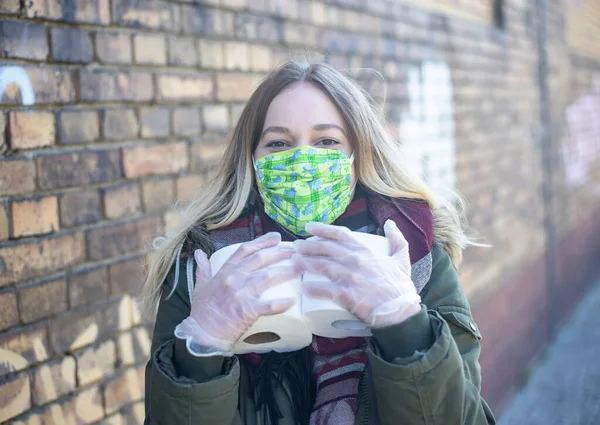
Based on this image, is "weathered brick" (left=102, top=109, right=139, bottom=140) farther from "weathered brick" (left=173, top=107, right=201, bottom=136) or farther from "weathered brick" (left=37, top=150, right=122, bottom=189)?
"weathered brick" (left=173, top=107, right=201, bottom=136)

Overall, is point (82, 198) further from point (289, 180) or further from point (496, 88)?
point (496, 88)

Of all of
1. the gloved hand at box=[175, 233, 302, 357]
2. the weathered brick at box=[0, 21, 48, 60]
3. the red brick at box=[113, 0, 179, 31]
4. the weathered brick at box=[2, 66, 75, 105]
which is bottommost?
the gloved hand at box=[175, 233, 302, 357]

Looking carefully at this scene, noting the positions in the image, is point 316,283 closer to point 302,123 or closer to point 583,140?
point 302,123

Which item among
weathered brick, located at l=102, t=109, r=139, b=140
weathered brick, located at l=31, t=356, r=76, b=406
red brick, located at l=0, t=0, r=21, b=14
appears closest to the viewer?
red brick, located at l=0, t=0, r=21, b=14

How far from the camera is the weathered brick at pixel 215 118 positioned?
2.83 m

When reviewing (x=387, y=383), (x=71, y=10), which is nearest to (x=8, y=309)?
(x=71, y=10)

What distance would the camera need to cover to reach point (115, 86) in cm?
238

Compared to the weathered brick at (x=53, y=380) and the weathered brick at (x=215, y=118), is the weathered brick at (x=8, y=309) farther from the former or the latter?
the weathered brick at (x=215, y=118)

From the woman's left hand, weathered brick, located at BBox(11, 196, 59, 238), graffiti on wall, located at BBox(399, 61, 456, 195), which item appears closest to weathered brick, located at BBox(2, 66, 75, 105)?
weathered brick, located at BBox(11, 196, 59, 238)

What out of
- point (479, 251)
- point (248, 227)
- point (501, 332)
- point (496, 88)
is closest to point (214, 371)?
point (248, 227)

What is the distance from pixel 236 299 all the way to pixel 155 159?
1.29 metres

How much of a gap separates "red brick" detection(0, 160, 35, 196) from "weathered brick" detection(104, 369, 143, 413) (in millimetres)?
782

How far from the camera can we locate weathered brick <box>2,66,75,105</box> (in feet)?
6.64


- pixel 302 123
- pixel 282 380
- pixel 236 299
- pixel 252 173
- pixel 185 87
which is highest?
pixel 185 87
